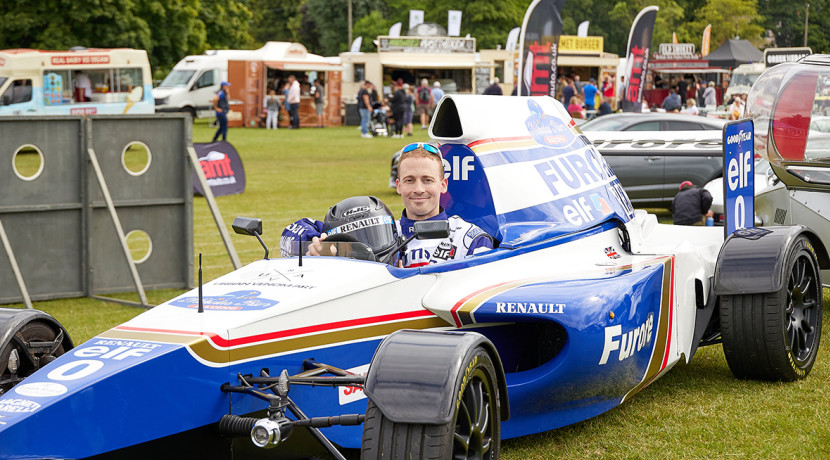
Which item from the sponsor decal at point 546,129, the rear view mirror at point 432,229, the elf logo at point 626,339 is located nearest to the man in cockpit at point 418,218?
the rear view mirror at point 432,229

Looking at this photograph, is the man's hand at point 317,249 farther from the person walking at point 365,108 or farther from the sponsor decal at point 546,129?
the person walking at point 365,108

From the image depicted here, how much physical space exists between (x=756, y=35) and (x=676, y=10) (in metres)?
11.0

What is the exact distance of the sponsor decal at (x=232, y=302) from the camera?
4.25m

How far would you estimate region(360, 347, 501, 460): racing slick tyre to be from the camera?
3693 mm

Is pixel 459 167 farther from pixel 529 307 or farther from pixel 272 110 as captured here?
pixel 272 110

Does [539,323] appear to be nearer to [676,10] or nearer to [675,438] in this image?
[675,438]

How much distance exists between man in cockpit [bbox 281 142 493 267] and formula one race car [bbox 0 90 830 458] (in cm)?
10

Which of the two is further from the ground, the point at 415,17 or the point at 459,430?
the point at 415,17

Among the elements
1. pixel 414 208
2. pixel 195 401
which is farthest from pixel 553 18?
pixel 195 401

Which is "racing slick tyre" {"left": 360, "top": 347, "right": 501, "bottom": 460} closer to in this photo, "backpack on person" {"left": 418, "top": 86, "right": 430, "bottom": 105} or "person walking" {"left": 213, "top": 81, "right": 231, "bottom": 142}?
"person walking" {"left": 213, "top": 81, "right": 231, "bottom": 142}

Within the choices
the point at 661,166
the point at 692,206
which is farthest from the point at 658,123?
the point at 692,206

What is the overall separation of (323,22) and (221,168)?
7358 centimetres

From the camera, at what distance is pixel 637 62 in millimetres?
26094

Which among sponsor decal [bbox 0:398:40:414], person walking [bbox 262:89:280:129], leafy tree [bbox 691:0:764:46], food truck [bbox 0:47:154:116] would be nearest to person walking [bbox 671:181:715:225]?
sponsor decal [bbox 0:398:40:414]
